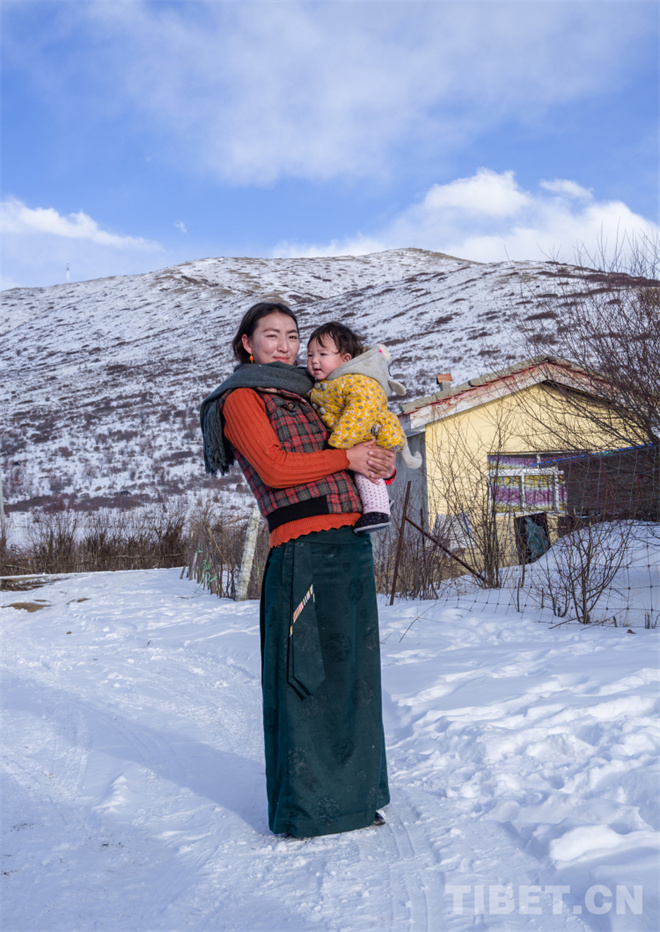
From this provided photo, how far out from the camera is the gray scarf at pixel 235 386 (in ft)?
8.82

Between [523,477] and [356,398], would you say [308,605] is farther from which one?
[523,477]

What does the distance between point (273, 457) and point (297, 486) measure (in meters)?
0.17

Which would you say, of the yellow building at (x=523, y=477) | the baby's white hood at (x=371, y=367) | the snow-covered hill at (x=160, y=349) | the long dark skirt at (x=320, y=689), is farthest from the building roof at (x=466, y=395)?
the long dark skirt at (x=320, y=689)

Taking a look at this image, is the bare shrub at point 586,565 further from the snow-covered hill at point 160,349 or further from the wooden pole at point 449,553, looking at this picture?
the snow-covered hill at point 160,349

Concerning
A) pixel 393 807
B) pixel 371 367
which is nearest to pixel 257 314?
pixel 371 367

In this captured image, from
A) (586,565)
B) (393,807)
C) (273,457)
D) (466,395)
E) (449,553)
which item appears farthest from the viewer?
(466,395)

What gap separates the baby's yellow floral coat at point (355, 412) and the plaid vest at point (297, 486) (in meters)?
0.09

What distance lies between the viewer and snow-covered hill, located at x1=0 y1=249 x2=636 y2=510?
34688 mm

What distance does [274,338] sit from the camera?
9.30ft

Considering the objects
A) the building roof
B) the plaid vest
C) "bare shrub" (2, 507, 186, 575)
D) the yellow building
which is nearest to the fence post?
the yellow building

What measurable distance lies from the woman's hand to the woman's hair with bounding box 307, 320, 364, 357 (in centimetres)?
42

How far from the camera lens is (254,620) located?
8.48 meters

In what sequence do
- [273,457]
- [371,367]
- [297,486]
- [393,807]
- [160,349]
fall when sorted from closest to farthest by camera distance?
[273,457] < [297,486] < [371,367] < [393,807] < [160,349]

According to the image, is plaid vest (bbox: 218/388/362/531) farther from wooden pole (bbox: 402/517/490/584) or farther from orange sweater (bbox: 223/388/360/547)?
wooden pole (bbox: 402/517/490/584)
